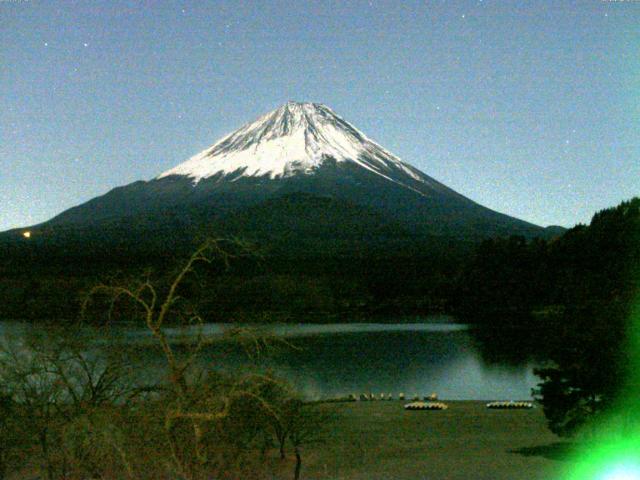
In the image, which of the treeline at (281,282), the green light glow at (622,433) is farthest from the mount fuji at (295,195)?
the green light glow at (622,433)

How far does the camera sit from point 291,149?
536 feet

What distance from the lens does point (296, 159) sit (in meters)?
163

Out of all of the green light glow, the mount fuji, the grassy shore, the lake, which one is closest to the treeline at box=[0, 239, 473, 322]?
the mount fuji

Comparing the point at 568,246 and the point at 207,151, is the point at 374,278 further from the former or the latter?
the point at 207,151

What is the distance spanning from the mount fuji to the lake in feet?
188

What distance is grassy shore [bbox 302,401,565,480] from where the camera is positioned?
1592cm

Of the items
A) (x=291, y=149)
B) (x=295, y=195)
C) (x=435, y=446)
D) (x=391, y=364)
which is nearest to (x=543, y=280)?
(x=391, y=364)

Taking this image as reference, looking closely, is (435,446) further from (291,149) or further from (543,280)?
(291,149)

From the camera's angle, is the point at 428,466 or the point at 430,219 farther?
the point at 430,219

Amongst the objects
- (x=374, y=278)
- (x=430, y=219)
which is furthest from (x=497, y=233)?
(x=374, y=278)

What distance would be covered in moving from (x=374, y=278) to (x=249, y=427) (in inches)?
3294

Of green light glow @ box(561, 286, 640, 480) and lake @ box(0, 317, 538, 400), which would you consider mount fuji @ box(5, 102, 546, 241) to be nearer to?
lake @ box(0, 317, 538, 400)

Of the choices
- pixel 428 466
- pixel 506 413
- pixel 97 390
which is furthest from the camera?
pixel 506 413

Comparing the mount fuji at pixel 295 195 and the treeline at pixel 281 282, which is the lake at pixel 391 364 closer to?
the treeline at pixel 281 282
